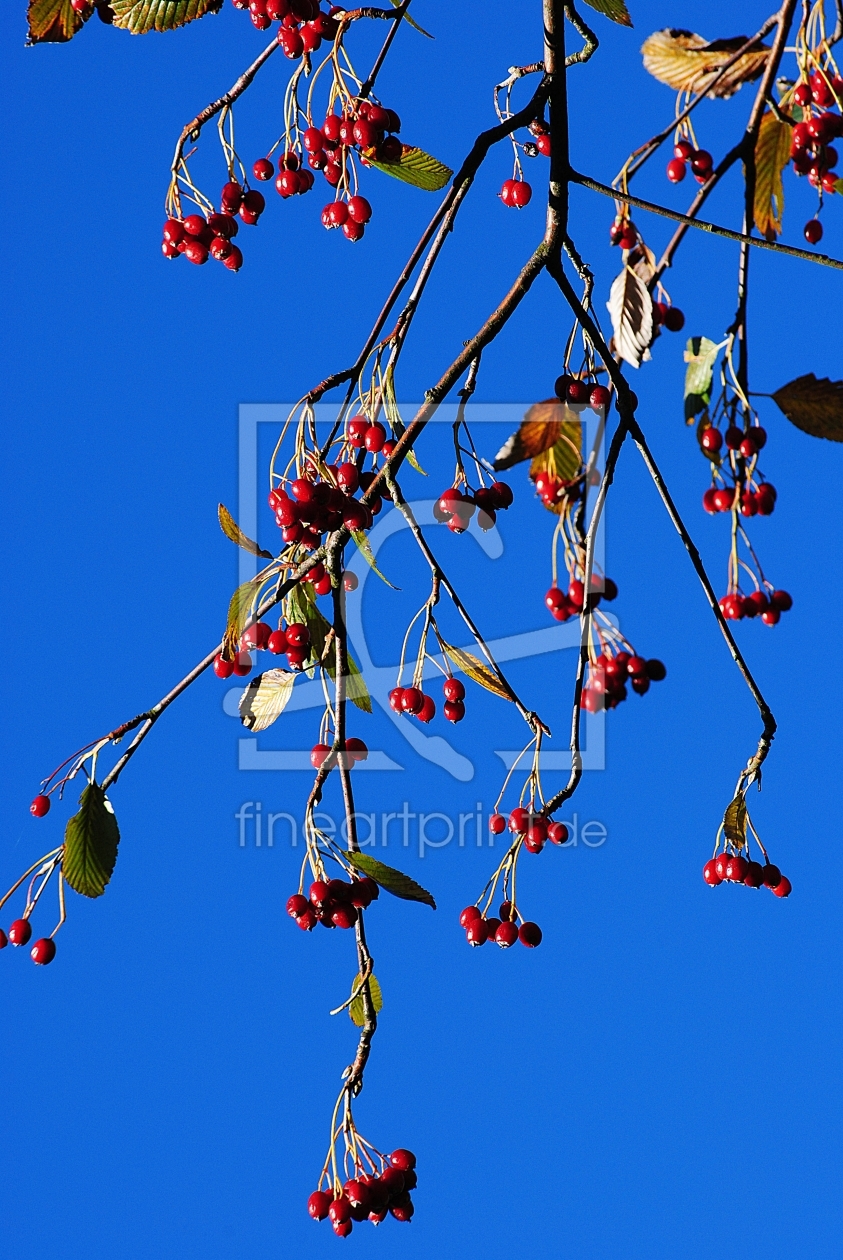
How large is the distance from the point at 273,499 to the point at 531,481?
0.57 m

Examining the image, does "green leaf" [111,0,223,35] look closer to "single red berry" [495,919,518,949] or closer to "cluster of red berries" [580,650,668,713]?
"cluster of red berries" [580,650,668,713]

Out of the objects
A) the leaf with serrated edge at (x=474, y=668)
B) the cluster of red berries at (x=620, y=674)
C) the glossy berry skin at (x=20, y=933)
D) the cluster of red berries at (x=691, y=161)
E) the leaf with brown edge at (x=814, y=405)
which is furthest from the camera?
the cluster of red berries at (x=691, y=161)

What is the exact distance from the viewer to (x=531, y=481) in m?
1.88

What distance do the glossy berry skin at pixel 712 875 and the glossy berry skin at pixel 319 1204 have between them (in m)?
0.61

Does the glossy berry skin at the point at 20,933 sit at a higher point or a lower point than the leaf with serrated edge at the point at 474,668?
lower

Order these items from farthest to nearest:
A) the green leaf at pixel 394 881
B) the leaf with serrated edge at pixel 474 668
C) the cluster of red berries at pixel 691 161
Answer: the cluster of red berries at pixel 691 161 < the leaf with serrated edge at pixel 474 668 < the green leaf at pixel 394 881

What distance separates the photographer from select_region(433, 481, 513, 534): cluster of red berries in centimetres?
150

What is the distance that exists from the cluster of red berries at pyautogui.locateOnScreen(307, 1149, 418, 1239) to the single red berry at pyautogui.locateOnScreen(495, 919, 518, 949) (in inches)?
10.9

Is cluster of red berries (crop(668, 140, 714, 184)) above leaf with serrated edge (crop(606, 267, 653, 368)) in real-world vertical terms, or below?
above

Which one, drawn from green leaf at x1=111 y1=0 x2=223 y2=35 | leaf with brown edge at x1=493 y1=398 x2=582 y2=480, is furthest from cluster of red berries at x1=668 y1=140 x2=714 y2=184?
green leaf at x1=111 y1=0 x2=223 y2=35

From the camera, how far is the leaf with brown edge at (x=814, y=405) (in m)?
1.57

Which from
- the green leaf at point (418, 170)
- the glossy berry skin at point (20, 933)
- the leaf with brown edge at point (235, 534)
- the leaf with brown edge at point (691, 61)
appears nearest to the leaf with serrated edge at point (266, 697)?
the leaf with brown edge at point (235, 534)

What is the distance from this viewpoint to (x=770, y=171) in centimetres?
196

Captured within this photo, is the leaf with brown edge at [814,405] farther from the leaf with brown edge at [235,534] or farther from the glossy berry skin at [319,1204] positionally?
the glossy berry skin at [319,1204]
